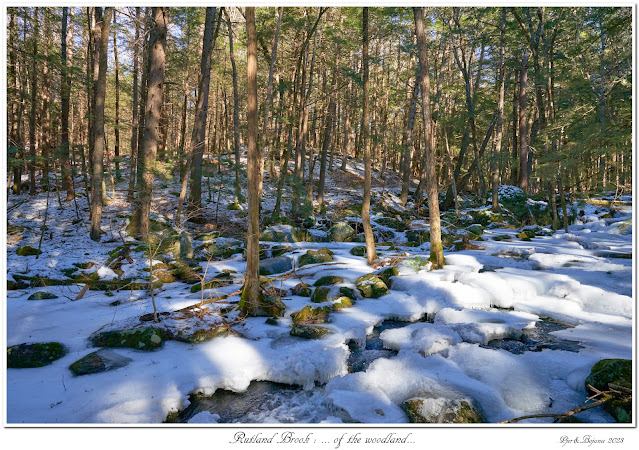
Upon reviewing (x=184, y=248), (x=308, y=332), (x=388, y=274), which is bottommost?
(x=308, y=332)

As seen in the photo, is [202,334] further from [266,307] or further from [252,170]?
[252,170]

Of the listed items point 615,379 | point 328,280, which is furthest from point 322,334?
point 615,379

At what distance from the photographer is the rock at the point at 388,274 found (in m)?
7.40

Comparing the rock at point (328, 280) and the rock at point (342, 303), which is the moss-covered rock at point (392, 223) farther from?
the rock at point (342, 303)

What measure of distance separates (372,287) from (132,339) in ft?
14.2

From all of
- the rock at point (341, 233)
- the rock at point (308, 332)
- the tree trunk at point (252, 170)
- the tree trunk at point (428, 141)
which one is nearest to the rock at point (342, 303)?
the rock at point (308, 332)

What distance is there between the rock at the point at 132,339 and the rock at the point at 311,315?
2030mm

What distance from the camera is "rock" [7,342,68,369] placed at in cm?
393

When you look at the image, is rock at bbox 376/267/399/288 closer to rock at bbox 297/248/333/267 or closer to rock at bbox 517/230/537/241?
rock at bbox 297/248/333/267

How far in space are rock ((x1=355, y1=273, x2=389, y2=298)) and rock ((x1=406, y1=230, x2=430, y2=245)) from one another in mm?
5423

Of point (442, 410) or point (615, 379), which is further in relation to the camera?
point (615, 379)

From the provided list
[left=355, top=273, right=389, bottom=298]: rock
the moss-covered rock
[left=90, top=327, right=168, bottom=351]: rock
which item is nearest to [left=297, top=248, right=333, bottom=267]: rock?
[left=355, top=273, right=389, bottom=298]: rock

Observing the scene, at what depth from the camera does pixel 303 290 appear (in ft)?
23.1
